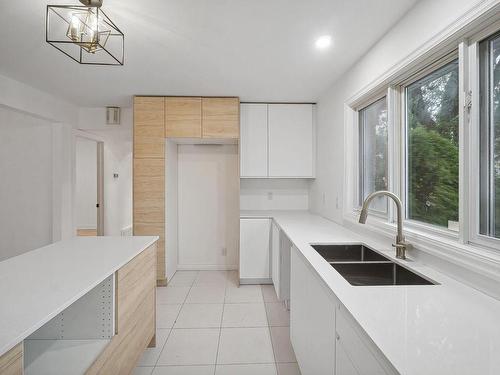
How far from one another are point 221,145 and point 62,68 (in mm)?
1999

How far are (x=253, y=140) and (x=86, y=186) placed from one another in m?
5.50

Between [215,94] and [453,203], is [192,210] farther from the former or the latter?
[453,203]

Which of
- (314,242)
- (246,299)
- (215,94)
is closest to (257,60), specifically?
(215,94)

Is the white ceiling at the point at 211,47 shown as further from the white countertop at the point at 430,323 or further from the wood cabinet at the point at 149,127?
the white countertop at the point at 430,323

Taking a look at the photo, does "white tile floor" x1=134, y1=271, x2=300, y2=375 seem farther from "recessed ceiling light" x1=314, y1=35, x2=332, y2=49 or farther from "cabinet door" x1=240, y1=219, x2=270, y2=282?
"recessed ceiling light" x1=314, y1=35, x2=332, y2=49

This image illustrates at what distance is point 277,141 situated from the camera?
3.53 meters

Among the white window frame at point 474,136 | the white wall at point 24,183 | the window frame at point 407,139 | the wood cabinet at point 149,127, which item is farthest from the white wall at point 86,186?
the white window frame at point 474,136

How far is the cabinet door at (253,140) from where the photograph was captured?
350 centimetres

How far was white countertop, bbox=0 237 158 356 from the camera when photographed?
86cm

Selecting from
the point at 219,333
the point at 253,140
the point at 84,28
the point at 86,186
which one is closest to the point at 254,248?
the point at 219,333

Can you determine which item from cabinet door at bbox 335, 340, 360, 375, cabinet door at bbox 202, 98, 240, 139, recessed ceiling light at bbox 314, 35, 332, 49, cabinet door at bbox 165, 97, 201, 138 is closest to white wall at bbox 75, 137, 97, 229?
cabinet door at bbox 165, 97, 201, 138

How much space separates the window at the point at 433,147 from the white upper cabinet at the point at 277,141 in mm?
1713

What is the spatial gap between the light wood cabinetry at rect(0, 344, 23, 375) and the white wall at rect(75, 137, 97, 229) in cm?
690

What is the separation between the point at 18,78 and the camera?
112 inches
